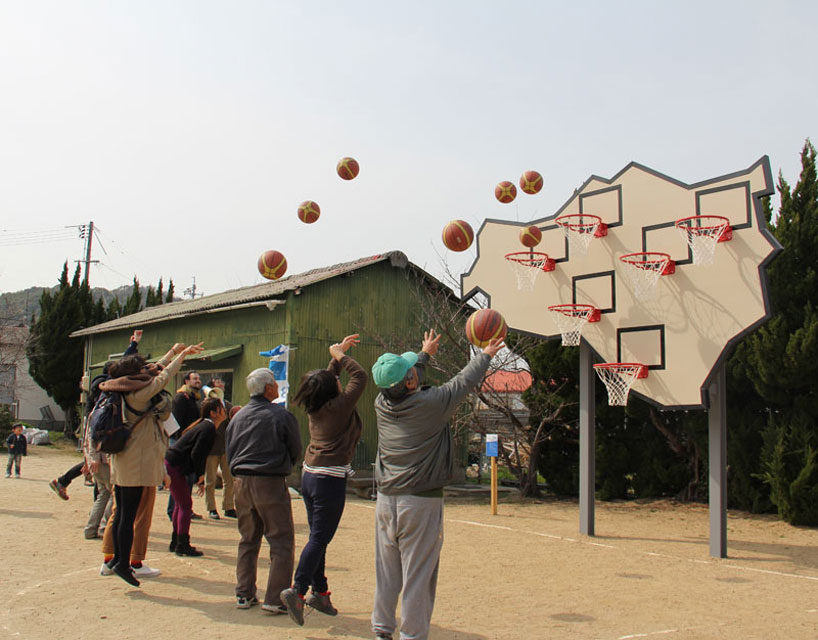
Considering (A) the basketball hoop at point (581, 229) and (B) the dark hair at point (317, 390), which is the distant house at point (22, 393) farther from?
(B) the dark hair at point (317, 390)

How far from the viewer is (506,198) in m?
11.5

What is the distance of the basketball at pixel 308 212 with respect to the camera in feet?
38.4

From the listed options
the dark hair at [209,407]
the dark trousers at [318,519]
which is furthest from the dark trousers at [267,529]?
the dark hair at [209,407]

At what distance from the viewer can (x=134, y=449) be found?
5.91 metres

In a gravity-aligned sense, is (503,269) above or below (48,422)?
above

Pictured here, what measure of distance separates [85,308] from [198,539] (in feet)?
95.6

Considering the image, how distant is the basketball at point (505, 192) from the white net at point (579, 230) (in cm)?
152

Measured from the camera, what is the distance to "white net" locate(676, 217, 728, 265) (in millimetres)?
8703

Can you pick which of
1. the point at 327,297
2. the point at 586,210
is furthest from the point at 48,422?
the point at 586,210

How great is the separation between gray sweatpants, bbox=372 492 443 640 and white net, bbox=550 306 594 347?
19.9ft

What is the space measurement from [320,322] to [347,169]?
5225 mm

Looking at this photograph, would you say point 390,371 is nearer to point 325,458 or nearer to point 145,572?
point 325,458

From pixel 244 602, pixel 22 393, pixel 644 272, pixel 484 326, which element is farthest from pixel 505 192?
pixel 22 393

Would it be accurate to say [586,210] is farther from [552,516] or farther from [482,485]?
[482,485]
